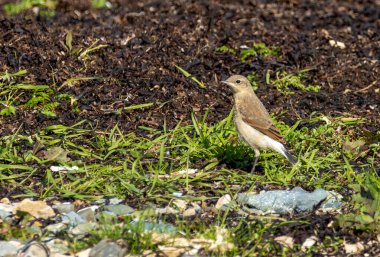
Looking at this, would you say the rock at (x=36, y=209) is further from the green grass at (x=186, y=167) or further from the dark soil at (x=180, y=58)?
the dark soil at (x=180, y=58)

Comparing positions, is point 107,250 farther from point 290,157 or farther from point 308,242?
point 290,157

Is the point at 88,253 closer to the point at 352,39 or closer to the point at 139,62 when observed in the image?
the point at 139,62

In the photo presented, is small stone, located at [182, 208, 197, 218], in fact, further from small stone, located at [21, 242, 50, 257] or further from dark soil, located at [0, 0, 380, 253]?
dark soil, located at [0, 0, 380, 253]

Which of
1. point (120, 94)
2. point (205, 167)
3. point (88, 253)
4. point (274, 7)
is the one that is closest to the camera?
point (88, 253)

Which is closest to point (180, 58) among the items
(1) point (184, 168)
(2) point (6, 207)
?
(1) point (184, 168)

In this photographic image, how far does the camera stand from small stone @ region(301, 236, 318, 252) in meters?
7.32

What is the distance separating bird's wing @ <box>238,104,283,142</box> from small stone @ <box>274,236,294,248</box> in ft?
6.59

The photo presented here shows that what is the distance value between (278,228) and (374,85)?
4.79 meters

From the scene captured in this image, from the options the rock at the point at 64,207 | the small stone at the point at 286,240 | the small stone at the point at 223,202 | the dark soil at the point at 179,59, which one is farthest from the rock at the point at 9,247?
the dark soil at the point at 179,59

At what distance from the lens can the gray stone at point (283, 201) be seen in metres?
8.02

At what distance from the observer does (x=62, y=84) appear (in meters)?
10.5

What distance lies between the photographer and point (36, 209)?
776 cm

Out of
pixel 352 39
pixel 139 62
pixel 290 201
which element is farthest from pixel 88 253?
pixel 352 39

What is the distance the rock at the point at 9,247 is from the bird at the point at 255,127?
2812 millimetres
